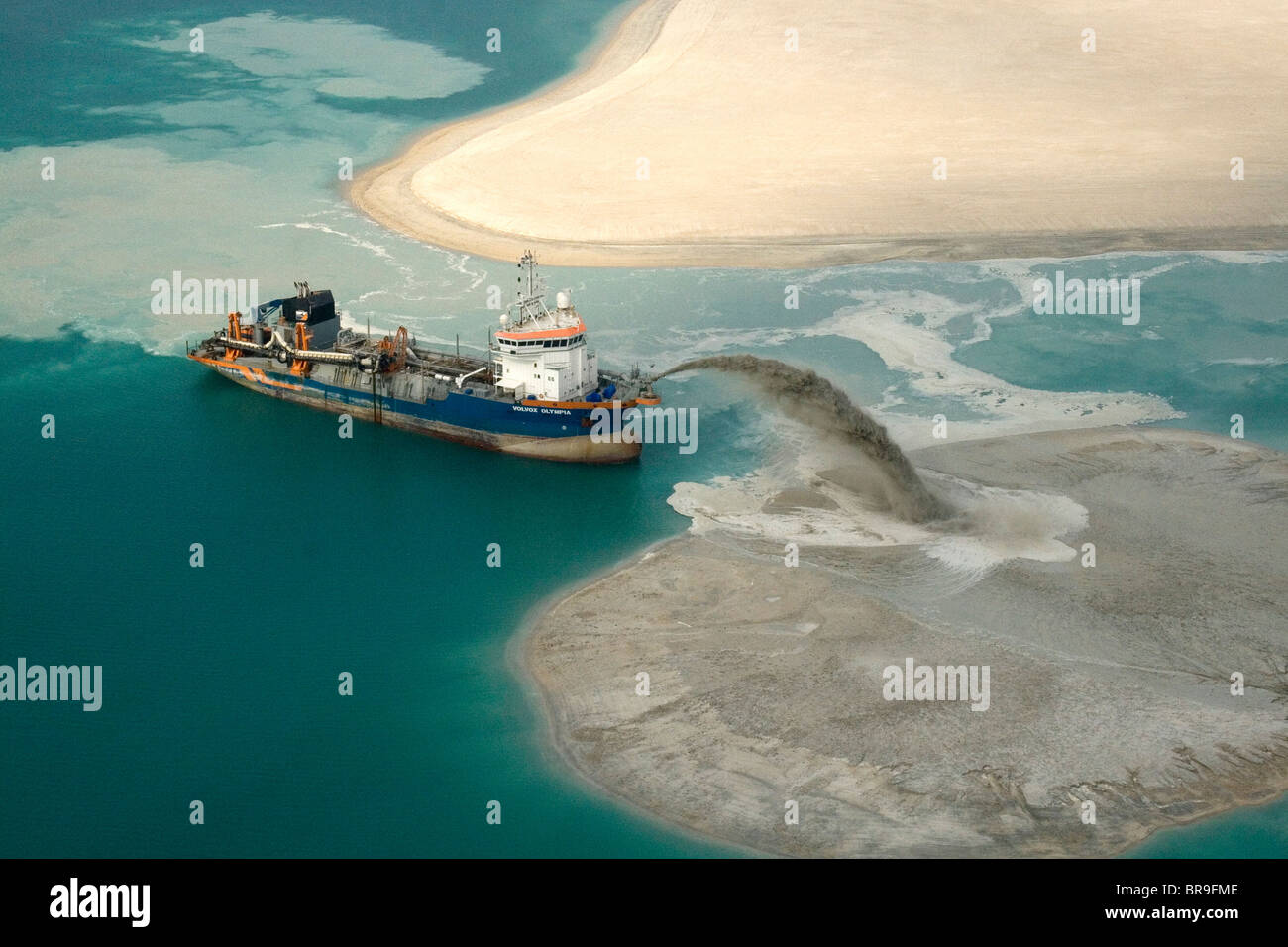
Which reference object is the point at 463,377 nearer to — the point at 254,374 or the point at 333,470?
the point at 333,470

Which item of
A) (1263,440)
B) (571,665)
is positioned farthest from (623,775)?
(1263,440)

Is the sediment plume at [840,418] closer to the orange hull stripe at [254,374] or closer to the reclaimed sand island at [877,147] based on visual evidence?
the orange hull stripe at [254,374]

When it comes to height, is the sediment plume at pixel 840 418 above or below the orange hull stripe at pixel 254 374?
below

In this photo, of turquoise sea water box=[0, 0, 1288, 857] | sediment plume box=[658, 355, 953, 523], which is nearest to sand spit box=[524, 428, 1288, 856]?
turquoise sea water box=[0, 0, 1288, 857]

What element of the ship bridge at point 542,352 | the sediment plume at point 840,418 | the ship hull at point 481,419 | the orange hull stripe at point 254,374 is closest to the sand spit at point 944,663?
the sediment plume at point 840,418

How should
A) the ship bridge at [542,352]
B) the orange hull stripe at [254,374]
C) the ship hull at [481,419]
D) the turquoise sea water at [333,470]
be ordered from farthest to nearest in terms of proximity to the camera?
the orange hull stripe at [254,374] < the ship hull at [481,419] < the ship bridge at [542,352] < the turquoise sea water at [333,470]

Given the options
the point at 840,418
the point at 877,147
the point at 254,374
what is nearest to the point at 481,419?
the point at 254,374

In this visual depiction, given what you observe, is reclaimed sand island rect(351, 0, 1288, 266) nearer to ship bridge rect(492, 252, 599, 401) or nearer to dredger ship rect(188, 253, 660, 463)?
dredger ship rect(188, 253, 660, 463)
